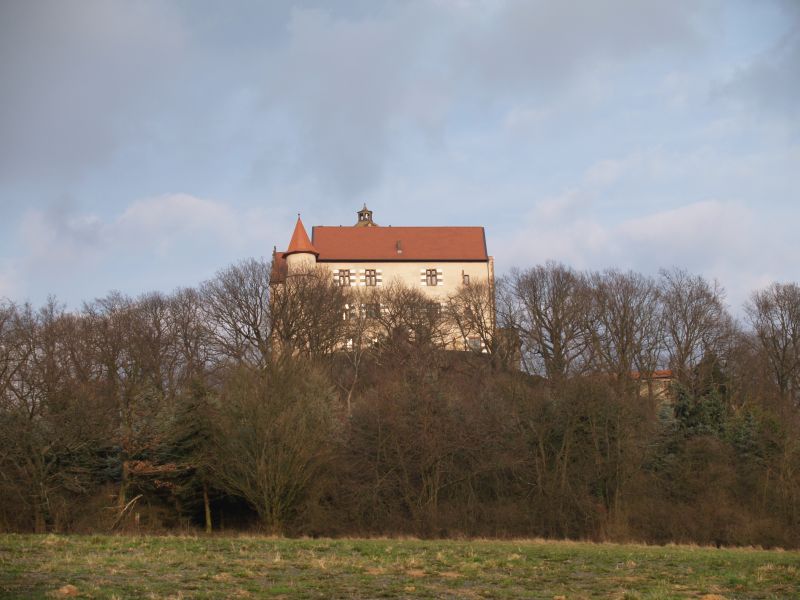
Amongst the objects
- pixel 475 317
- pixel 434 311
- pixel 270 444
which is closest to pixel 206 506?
pixel 270 444

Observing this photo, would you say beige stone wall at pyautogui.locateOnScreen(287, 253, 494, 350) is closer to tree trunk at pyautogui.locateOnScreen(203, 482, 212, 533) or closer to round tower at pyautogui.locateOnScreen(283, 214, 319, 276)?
round tower at pyautogui.locateOnScreen(283, 214, 319, 276)

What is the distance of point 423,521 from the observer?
33750 mm

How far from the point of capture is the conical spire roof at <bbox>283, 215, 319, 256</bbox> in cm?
7550

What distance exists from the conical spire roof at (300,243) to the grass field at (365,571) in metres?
52.7

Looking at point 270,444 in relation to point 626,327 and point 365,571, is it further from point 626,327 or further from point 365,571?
point 626,327

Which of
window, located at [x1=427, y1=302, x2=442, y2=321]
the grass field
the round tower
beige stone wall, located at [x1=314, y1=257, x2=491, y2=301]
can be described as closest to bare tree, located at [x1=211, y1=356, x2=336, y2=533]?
the grass field

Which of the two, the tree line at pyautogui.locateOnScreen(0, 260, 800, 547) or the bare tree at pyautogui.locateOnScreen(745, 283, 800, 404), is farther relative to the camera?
the bare tree at pyautogui.locateOnScreen(745, 283, 800, 404)

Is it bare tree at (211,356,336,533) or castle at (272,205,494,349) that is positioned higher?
castle at (272,205,494,349)

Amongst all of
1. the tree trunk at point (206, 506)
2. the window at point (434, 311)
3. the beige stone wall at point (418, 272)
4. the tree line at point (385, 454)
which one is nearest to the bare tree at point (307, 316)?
the window at point (434, 311)

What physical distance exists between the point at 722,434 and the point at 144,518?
25.3 metres

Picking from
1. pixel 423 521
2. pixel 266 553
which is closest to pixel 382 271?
pixel 423 521

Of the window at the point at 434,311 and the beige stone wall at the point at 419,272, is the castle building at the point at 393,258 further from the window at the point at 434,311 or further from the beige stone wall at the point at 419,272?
the window at the point at 434,311

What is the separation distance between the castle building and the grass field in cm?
5284

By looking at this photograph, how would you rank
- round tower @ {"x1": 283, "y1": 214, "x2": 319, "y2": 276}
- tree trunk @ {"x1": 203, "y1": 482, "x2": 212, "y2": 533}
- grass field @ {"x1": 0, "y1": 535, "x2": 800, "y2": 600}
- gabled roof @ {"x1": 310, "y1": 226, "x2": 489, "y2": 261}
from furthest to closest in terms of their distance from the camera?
gabled roof @ {"x1": 310, "y1": 226, "x2": 489, "y2": 261}
round tower @ {"x1": 283, "y1": 214, "x2": 319, "y2": 276}
tree trunk @ {"x1": 203, "y1": 482, "x2": 212, "y2": 533}
grass field @ {"x1": 0, "y1": 535, "x2": 800, "y2": 600}
